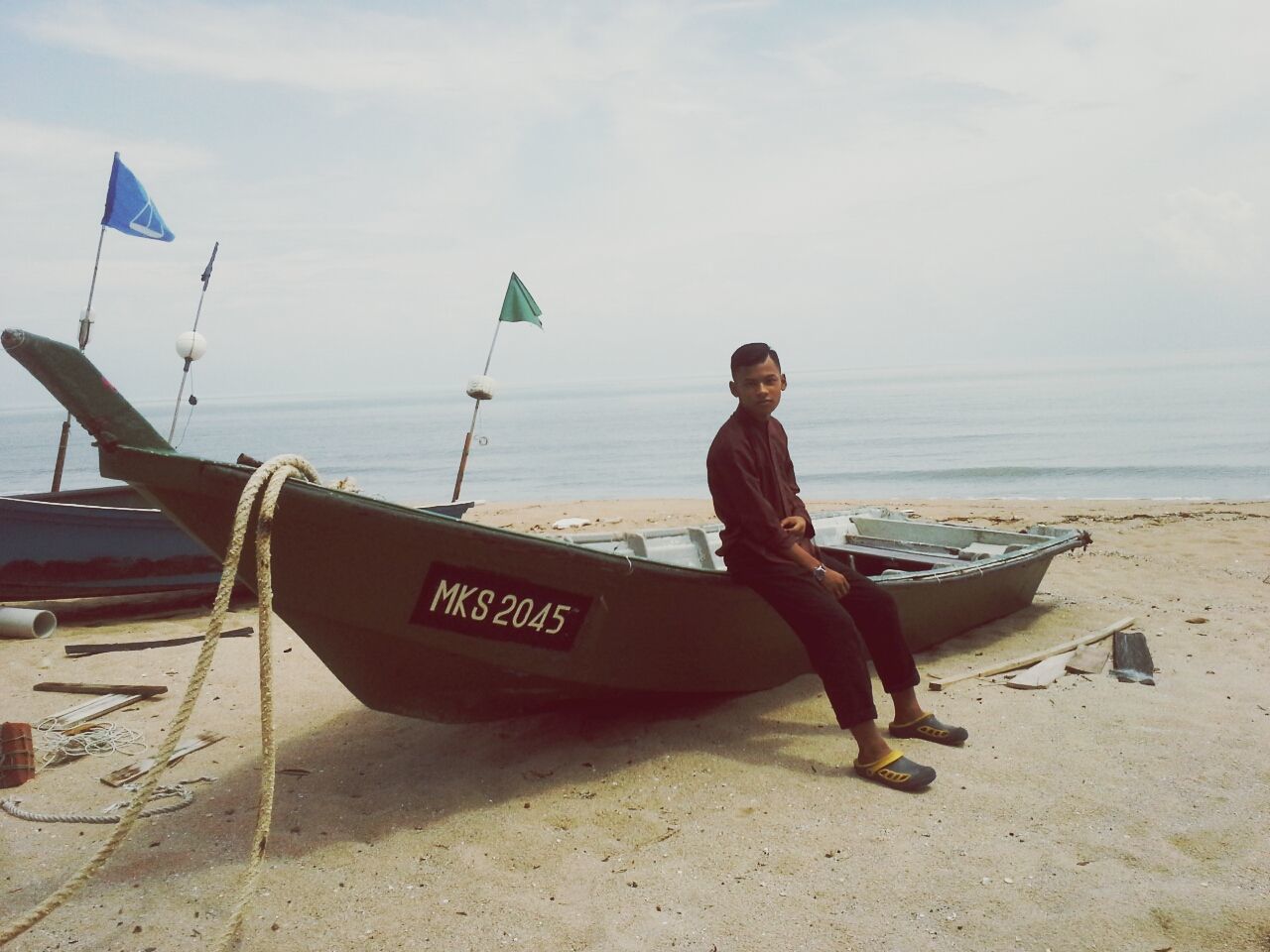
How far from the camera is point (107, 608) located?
845 cm

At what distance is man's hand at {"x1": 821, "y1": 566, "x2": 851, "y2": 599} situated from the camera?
4.28m

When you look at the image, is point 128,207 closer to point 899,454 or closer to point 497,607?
point 497,607

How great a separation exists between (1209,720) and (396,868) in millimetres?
4082

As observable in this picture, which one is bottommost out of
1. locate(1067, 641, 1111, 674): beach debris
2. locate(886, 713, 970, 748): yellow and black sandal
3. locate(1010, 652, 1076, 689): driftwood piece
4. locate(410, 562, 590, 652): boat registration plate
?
locate(886, 713, 970, 748): yellow and black sandal

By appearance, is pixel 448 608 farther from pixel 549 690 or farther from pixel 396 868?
pixel 396 868

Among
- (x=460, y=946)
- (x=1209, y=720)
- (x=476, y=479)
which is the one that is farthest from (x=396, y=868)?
(x=476, y=479)

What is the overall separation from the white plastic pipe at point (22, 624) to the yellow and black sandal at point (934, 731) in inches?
253

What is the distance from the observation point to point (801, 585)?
4.11 metres

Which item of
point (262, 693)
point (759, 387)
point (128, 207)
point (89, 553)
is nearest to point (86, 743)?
point (262, 693)

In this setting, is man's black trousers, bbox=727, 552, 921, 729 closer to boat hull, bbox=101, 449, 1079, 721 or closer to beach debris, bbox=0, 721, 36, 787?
boat hull, bbox=101, 449, 1079, 721

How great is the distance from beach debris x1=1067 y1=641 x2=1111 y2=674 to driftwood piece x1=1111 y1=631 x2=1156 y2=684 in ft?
0.20

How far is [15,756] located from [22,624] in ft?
9.79

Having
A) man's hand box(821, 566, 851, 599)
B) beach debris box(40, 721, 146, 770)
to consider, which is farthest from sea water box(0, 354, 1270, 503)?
man's hand box(821, 566, 851, 599)

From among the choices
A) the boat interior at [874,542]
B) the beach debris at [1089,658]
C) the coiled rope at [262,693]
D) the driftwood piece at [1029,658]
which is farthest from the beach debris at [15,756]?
the beach debris at [1089,658]
